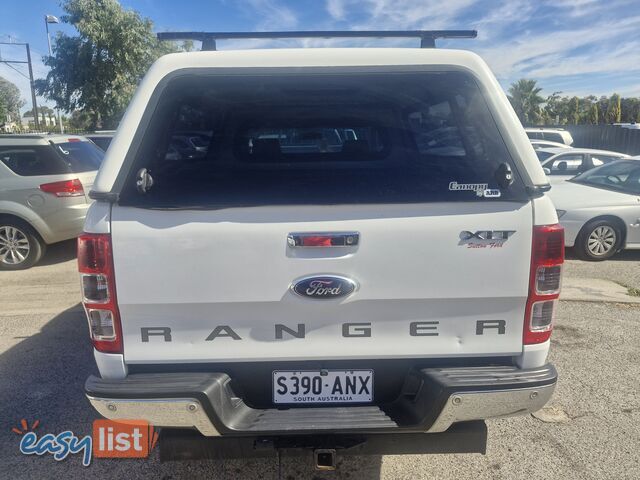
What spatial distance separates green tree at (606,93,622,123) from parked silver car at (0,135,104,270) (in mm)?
47169

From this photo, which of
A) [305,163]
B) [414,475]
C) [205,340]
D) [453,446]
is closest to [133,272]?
[205,340]

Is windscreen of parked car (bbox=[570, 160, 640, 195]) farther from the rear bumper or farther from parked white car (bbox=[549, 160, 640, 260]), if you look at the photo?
the rear bumper

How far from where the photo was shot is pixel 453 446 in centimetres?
219

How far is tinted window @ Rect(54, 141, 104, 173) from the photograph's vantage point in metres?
6.89

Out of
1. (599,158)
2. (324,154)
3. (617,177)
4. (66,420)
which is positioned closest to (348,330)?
(324,154)

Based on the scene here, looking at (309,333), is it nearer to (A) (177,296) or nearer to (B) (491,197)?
(A) (177,296)

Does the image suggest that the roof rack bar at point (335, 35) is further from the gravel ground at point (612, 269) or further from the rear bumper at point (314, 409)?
the gravel ground at point (612, 269)

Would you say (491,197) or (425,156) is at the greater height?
(425,156)

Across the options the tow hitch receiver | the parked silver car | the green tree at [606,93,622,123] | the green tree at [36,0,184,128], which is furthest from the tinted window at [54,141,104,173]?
the green tree at [606,93,622,123]

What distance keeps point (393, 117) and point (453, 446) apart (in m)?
1.60

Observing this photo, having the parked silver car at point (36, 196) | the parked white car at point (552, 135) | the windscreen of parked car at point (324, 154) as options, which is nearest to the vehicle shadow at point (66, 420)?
the windscreen of parked car at point (324, 154)

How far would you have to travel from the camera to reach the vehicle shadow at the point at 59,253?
290 inches

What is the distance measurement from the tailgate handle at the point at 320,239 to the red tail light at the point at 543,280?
0.76 metres

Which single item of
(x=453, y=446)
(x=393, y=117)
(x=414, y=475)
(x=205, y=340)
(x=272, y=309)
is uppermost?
(x=393, y=117)
